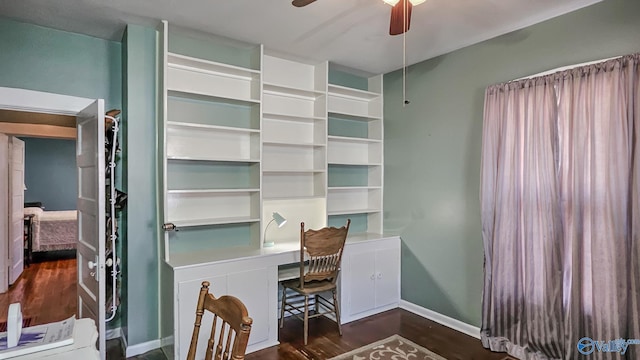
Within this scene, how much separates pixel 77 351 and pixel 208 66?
2371mm

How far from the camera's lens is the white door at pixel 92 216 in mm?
2307

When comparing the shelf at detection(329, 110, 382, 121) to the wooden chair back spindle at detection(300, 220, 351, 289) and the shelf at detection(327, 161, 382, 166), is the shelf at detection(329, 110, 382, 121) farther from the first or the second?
the wooden chair back spindle at detection(300, 220, 351, 289)

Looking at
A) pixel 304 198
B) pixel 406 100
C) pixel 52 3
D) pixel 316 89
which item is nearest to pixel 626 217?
pixel 406 100

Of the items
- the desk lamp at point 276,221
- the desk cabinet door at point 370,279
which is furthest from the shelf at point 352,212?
the desk lamp at point 276,221

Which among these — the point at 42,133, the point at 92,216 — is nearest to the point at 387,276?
the point at 92,216

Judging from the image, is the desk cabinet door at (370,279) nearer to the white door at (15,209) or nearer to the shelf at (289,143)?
the shelf at (289,143)

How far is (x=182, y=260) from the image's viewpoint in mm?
2701

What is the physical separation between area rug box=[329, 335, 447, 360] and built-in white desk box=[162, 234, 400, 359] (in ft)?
1.69

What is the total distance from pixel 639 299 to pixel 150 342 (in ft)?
11.1

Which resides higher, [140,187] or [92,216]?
[140,187]

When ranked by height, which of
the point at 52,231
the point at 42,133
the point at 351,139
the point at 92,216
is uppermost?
the point at 42,133

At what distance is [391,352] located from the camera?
2779 millimetres

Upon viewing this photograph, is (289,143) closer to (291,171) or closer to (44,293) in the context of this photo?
(291,171)

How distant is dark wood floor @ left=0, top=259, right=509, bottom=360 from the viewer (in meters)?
2.76
